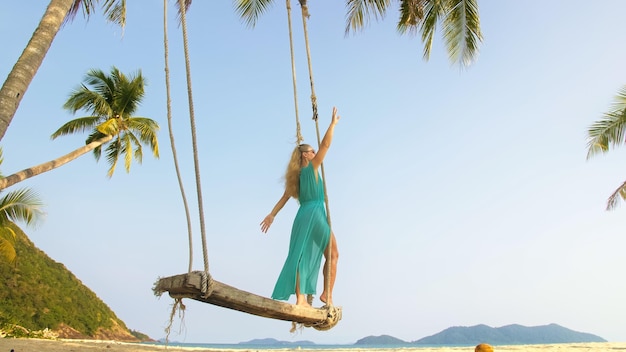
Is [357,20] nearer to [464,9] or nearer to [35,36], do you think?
[464,9]

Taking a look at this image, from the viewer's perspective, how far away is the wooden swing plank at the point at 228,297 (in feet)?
12.4

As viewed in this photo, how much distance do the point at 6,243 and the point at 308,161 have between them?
1041cm

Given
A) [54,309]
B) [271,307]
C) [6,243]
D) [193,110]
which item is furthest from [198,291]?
[54,309]

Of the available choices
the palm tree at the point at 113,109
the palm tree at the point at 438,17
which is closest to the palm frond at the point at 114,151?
the palm tree at the point at 113,109

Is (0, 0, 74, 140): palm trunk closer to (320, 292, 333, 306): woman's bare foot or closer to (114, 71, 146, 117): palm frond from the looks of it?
(320, 292, 333, 306): woman's bare foot

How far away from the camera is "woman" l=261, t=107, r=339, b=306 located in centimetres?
491

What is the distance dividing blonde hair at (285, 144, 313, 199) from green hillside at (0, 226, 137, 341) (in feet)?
82.5

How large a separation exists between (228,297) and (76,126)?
13.8m

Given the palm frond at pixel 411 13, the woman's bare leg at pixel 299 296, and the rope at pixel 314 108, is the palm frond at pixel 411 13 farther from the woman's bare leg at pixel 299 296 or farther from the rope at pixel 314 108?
the woman's bare leg at pixel 299 296

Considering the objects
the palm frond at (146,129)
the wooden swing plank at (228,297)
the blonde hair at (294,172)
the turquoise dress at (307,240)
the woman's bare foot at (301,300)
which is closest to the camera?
the wooden swing plank at (228,297)

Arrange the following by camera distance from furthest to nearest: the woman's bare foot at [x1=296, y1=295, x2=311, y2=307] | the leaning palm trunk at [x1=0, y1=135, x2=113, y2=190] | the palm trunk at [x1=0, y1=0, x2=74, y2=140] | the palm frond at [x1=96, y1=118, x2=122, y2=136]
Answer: the palm frond at [x1=96, y1=118, x2=122, y2=136], the leaning palm trunk at [x1=0, y1=135, x2=113, y2=190], the woman's bare foot at [x1=296, y1=295, x2=311, y2=307], the palm trunk at [x1=0, y1=0, x2=74, y2=140]

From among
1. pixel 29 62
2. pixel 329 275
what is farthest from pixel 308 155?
pixel 29 62

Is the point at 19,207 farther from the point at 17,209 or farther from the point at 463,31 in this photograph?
the point at 463,31

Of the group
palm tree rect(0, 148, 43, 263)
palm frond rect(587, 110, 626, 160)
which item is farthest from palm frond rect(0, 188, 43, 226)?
palm frond rect(587, 110, 626, 160)
